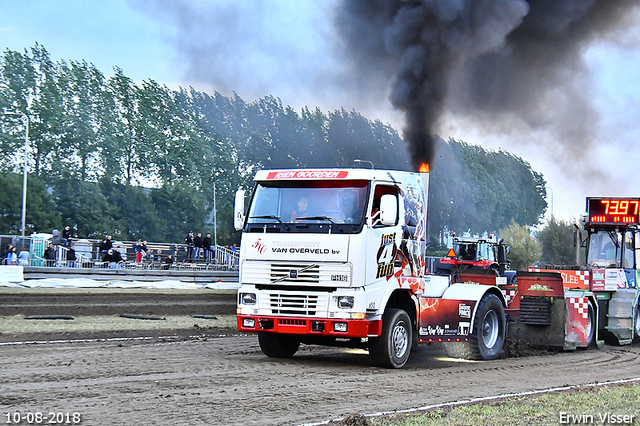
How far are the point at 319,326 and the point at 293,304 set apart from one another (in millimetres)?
504

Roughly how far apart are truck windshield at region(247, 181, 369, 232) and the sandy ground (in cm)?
217

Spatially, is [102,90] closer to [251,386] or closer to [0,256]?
[0,256]

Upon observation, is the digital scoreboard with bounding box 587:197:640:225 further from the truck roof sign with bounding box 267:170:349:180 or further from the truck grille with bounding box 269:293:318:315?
the truck grille with bounding box 269:293:318:315

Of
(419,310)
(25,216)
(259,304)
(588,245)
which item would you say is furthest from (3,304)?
(25,216)

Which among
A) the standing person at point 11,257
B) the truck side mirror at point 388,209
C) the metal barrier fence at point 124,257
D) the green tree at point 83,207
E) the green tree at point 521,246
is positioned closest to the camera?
the truck side mirror at point 388,209

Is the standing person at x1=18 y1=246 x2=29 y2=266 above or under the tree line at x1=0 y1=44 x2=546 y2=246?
under

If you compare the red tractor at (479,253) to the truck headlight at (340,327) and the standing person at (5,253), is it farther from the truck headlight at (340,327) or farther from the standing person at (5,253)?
the standing person at (5,253)

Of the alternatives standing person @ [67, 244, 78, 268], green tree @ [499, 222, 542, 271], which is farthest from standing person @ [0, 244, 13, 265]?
green tree @ [499, 222, 542, 271]

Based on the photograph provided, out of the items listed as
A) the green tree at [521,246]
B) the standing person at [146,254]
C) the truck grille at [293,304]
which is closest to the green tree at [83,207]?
the standing person at [146,254]

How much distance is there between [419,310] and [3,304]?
11672 millimetres

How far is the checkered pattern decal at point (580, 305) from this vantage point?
15.3 metres

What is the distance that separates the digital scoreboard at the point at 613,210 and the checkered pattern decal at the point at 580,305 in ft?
10.1

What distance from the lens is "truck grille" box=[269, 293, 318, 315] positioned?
1064 centimetres

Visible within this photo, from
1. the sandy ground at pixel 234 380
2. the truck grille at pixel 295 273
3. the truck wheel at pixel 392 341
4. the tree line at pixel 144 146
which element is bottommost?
the sandy ground at pixel 234 380
